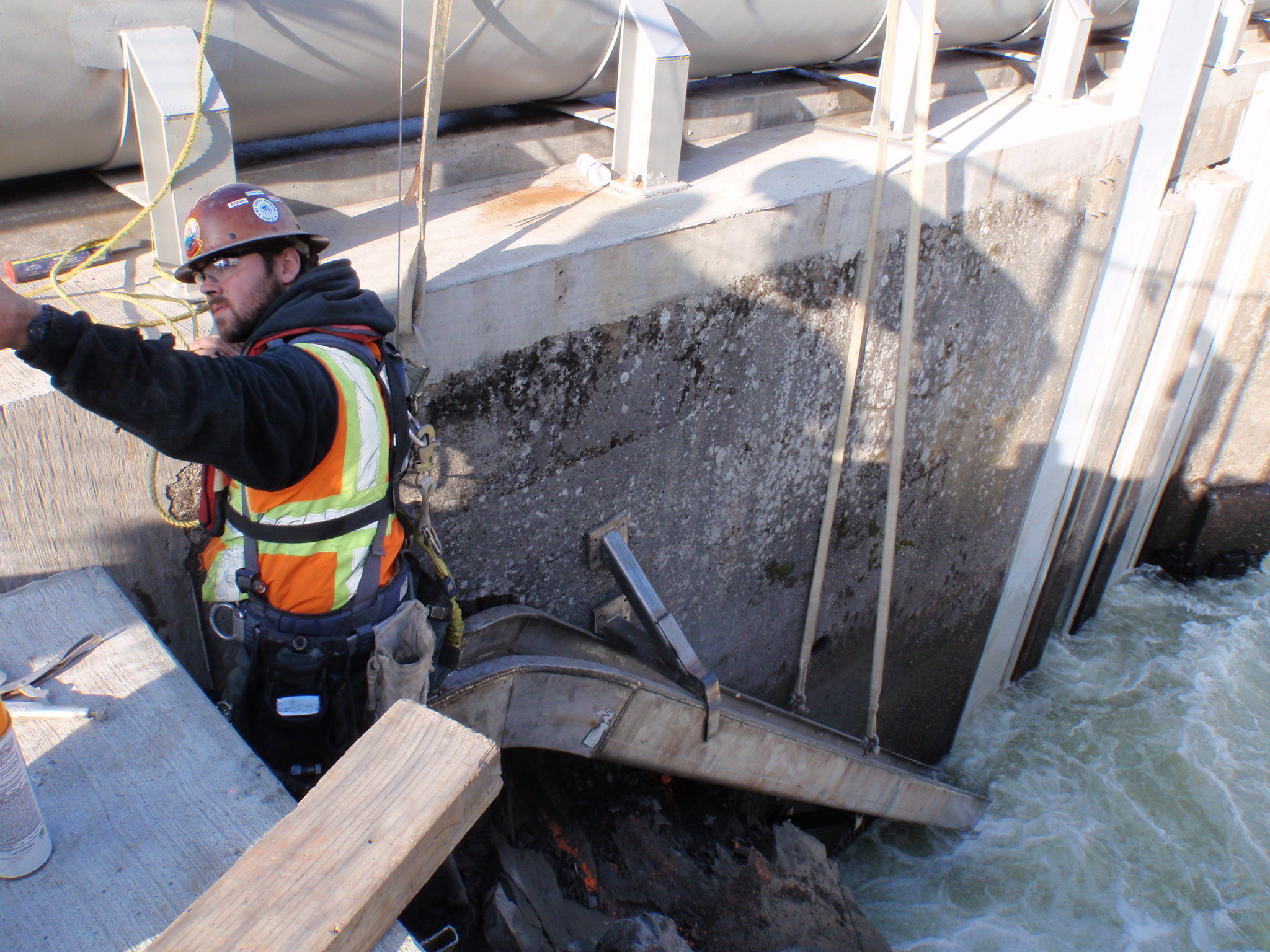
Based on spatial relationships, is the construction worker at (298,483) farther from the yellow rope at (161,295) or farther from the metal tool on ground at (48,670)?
the metal tool on ground at (48,670)

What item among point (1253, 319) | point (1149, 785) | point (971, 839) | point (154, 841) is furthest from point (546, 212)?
point (1253, 319)

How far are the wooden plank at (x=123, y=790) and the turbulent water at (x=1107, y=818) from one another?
15.8ft

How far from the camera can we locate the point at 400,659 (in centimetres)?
228

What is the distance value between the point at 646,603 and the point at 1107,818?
15.5ft

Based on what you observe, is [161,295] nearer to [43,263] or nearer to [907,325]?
[43,263]

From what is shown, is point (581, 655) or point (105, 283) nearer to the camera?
point (105, 283)

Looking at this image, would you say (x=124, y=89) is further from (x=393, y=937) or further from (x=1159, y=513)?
(x=1159, y=513)

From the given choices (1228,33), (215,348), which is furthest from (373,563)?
(1228,33)

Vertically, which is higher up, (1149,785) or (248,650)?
(248,650)

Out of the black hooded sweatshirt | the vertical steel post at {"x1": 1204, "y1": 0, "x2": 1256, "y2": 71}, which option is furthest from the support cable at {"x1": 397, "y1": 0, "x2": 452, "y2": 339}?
the vertical steel post at {"x1": 1204, "y1": 0, "x2": 1256, "y2": 71}

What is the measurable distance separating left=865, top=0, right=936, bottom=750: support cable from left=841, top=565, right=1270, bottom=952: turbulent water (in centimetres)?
146

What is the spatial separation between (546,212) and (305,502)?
189cm

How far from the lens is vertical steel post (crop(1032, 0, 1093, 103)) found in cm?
537

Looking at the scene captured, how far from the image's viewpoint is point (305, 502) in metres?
2.04
